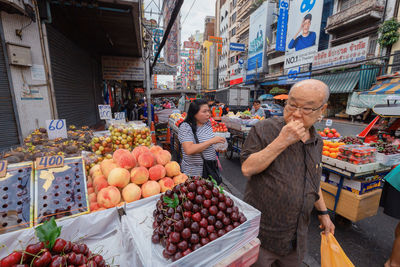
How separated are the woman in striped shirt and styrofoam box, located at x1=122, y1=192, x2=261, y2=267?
118 centimetres

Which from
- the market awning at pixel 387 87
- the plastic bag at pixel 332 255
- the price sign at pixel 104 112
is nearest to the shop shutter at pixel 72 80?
the price sign at pixel 104 112

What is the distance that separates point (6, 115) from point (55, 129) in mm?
2079

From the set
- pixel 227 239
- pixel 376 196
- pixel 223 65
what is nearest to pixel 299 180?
pixel 227 239

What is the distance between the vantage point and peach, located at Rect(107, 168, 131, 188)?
1.66 meters

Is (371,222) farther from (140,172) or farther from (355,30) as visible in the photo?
(355,30)

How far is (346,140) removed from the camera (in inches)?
160

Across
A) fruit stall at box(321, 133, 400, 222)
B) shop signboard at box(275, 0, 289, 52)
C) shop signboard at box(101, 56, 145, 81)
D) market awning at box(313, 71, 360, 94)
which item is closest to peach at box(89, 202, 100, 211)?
fruit stall at box(321, 133, 400, 222)

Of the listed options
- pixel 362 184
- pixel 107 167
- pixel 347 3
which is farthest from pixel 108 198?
pixel 347 3

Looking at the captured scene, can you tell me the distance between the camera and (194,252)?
99cm

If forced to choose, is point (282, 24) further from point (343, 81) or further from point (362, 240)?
point (362, 240)

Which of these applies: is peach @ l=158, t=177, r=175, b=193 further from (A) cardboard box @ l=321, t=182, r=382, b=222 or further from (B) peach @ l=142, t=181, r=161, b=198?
(A) cardboard box @ l=321, t=182, r=382, b=222

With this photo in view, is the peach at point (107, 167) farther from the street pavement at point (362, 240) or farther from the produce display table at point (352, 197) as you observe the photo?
the produce display table at point (352, 197)

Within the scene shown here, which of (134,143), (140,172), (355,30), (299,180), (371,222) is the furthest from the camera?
(355,30)

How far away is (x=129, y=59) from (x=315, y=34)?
17.4 meters
